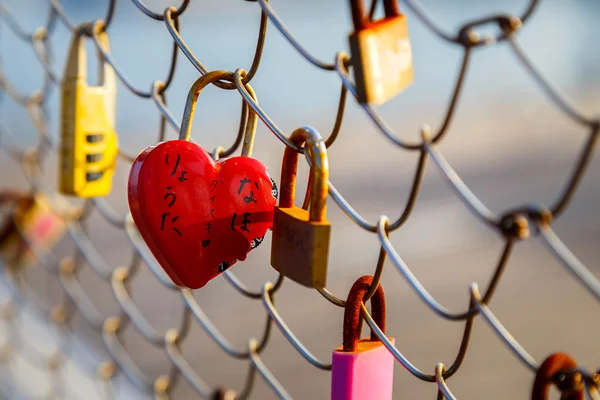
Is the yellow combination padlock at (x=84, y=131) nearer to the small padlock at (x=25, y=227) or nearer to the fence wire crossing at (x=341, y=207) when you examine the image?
the fence wire crossing at (x=341, y=207)

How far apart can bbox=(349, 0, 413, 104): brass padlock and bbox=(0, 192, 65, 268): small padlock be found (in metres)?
1.04

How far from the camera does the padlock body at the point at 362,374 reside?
0.54m

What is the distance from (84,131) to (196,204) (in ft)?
1.12

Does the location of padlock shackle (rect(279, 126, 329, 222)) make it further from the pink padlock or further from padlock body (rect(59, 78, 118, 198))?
padlock body (rect(59, 78, 118, 198))

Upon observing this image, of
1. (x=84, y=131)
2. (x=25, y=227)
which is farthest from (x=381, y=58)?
(x=25, y=227)

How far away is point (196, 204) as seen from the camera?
0.57 m

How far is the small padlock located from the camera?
1395 millimetres

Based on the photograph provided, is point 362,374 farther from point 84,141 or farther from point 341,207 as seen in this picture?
point 84,141

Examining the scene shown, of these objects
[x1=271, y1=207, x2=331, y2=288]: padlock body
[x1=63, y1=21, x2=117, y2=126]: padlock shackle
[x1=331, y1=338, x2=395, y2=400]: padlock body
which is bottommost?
[x1=331, y1=338, x2=395, y2=400]: padlock body

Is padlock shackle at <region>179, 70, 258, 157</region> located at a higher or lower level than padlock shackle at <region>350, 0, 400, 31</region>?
lower

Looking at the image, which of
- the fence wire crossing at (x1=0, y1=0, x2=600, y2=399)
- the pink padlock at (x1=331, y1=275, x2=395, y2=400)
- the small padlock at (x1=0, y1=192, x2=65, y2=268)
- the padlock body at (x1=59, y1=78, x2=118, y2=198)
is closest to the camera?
the fence wire crossing at (x1=0, y1=0, x2=600, y2=399)

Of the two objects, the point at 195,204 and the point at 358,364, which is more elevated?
A: the point at 195,204

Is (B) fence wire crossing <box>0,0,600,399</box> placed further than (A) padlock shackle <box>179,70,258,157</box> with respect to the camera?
No

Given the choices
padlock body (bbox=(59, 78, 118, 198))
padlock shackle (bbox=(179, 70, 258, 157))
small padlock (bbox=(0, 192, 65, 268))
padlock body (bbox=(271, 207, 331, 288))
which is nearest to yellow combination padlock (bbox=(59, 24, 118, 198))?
padlock body (bbox=(59, 78, 118, 198))
